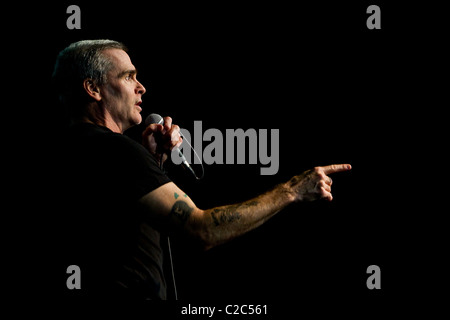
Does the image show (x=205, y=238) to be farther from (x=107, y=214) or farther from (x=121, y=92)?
(x=121, y=92)

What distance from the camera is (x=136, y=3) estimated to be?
2.28 m

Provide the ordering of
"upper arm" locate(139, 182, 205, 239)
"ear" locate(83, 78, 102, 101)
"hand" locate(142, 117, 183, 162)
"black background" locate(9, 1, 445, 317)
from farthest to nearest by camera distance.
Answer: "black background" locate(9, 1, 445, 317) < "hand" locate(142, 117, 183, 162) < "ear" locate(83, 78, 102, 101) < "upper arm" locate(139, 182, 205, 239)

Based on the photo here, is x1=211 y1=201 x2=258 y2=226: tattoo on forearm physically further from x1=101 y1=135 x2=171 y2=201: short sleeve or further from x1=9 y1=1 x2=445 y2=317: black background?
x1=9 y1=1 x2=445 y2=317: black background

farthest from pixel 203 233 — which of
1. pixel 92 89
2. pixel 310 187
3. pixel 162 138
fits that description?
pixel 92 89

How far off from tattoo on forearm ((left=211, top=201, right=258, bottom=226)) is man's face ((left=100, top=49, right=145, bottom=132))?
→ 22.9 inches

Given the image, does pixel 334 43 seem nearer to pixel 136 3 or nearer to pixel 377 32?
pixel 377 32

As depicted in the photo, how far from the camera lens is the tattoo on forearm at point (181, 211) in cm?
106

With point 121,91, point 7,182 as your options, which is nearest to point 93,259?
point 121,91

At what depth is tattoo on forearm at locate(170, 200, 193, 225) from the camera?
106cm

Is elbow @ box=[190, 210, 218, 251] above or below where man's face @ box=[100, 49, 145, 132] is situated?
below

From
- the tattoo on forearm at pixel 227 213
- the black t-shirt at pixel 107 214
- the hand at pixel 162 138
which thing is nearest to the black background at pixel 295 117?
the hand at pixel 162 138

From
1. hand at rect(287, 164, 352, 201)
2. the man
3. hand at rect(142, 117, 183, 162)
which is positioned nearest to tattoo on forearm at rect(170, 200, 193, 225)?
the man

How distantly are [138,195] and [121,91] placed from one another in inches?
21.8

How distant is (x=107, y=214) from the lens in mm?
1132
